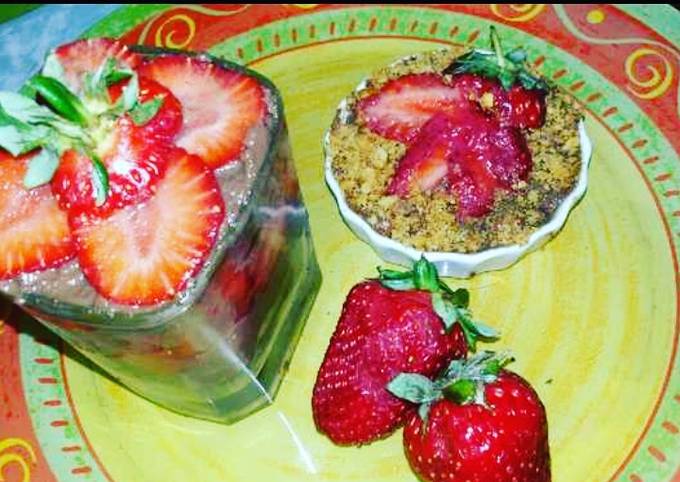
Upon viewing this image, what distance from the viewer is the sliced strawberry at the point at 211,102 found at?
133 cm

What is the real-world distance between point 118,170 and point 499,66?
74 centimetres

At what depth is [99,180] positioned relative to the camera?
1.22m

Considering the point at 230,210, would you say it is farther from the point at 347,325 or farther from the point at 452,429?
Answer: the point at 452,429

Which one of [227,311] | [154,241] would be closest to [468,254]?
[227,311]

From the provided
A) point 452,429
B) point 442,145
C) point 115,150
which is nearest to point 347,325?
point 452,429

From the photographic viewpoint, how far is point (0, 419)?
162 cm

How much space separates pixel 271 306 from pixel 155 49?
41cm

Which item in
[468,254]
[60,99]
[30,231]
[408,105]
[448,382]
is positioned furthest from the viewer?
[408,105]

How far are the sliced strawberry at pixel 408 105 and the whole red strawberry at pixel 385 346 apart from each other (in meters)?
0.32

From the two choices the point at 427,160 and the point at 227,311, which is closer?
the point at 227,311

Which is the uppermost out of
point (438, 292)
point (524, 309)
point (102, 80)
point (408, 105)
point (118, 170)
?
point (102, 80)

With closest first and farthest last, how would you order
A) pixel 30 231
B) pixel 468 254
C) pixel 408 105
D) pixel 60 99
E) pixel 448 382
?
pixel 60 99, pixel 30 231, pixel 448 382, pixel 468 254, pixel 408 105

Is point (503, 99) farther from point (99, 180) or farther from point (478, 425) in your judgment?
point (99, 180)

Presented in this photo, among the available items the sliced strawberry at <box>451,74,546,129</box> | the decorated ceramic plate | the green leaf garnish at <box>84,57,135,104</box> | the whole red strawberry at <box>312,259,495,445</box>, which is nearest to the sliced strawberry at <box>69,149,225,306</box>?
the green leaf garnish at <box>84,57,135,104</box>
